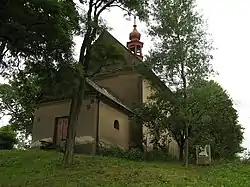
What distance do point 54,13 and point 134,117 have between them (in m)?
13.7

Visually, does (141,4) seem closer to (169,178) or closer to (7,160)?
(169,178)

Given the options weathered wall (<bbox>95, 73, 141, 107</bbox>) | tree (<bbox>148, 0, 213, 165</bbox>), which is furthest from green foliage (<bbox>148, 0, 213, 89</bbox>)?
weathered wall (<bbox>95, 73, 141, 107</bbox>)

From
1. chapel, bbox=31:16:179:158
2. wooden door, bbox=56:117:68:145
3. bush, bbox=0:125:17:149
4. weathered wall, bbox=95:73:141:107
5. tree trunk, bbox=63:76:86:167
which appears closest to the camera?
tree trunk, bbox=63:76:86:167

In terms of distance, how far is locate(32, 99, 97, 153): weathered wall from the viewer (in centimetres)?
2500

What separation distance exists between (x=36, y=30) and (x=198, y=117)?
1185 centimetres

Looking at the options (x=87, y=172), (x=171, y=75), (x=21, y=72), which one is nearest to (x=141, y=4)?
(x=171, y=75)

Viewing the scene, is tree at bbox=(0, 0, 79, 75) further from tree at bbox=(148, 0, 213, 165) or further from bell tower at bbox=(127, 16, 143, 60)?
bell tower at bbox=(127, 16, 143, 60)

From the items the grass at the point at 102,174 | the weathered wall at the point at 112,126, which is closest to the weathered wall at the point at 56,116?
the weathered wall at the point at 112,126

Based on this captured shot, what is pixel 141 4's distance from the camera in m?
20.1

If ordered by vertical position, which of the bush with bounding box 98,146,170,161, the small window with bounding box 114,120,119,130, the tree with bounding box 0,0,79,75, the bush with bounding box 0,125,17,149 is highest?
the tree with bounding box 0,0,79,75

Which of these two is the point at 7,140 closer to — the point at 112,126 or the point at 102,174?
the point at 112,126

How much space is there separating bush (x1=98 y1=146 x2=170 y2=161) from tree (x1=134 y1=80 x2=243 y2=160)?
1124mm

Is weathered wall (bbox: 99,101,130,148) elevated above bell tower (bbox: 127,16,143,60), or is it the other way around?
bell tower (bbox: 127,16,143,60)

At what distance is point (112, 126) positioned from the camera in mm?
26375
